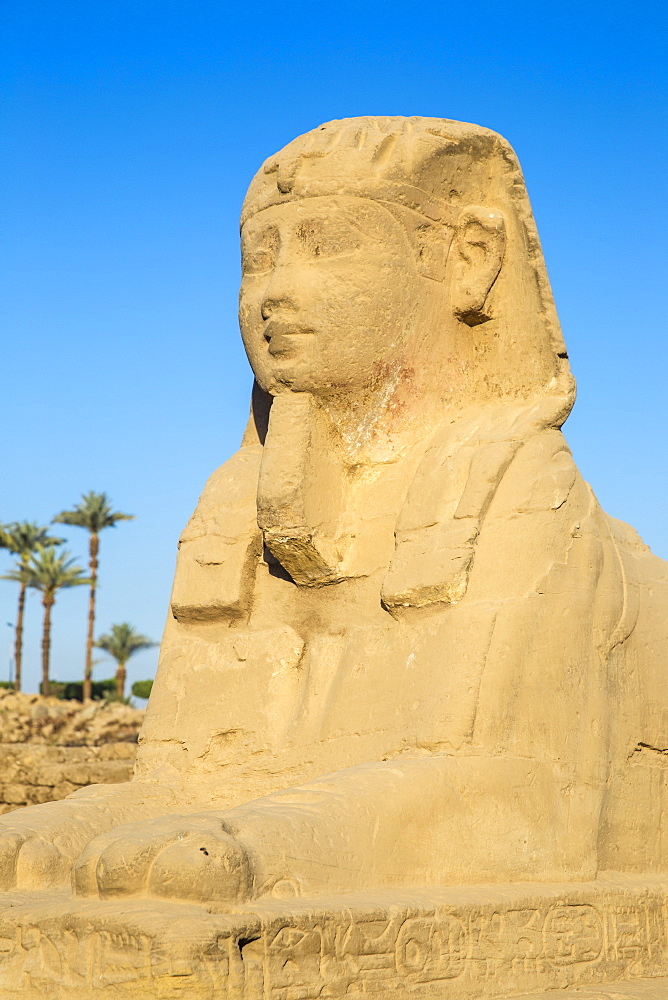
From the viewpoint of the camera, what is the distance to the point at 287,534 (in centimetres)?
471

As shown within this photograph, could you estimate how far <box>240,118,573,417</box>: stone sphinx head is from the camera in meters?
4.79

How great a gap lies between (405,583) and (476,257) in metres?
1.46

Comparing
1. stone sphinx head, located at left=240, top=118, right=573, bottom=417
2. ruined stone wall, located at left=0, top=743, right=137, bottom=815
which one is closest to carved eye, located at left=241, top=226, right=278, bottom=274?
stone sphinx head, located at left=240, top=118, right=573, bottom=417

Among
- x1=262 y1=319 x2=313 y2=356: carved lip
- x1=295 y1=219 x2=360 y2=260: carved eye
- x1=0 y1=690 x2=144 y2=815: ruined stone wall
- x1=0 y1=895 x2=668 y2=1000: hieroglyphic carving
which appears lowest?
x1=0 y1=895 x2=668 y2=1000: hieroglyphic carving

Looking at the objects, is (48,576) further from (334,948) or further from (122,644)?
(334,948)

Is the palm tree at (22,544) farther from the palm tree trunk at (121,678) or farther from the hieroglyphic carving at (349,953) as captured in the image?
the hieroglyphic carving at (349,953)

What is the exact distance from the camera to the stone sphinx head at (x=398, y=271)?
4789 mm

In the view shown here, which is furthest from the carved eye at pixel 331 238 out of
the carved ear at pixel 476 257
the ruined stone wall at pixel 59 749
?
the ruined stone wall at pixel 59 749

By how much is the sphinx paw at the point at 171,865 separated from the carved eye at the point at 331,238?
230 centimetres

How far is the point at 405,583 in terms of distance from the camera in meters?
4.43

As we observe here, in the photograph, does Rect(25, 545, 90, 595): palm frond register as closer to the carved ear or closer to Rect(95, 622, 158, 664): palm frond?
Rect(95, 622, 158, 664): palm frond

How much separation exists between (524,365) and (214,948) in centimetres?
277

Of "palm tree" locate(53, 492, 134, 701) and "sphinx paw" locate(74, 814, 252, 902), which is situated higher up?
"palm tree" locate(53, 492, 134, 701)

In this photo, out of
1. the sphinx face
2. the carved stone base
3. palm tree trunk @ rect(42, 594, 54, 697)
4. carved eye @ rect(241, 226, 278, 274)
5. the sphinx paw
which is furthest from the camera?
palm tree trunk @ rect(42, 594, 54, 697)
